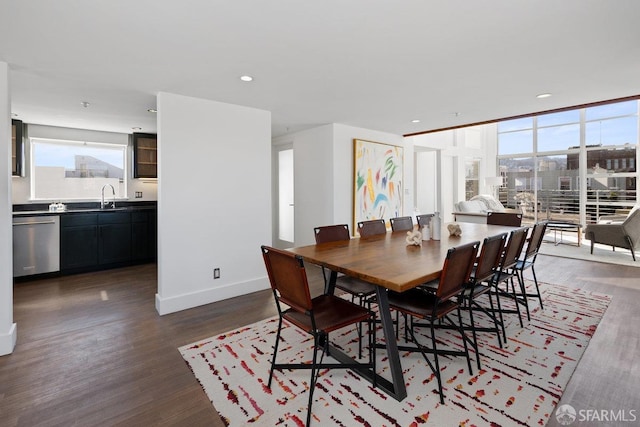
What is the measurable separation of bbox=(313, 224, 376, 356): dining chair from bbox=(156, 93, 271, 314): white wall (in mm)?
1256

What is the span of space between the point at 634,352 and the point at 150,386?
349 cm

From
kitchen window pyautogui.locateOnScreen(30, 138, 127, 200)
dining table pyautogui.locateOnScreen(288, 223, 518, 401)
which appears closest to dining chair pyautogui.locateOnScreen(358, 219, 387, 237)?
dining table pyautogui.locateOnScreen(288, 223, 518, 401)

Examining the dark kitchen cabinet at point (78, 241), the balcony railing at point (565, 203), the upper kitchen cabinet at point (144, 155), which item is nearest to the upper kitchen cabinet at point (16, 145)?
the dark kitchen cabinet at point (78, 241)

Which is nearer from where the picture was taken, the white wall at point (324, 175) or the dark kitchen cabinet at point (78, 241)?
the dark kitchen cabinet at point (78, 241)

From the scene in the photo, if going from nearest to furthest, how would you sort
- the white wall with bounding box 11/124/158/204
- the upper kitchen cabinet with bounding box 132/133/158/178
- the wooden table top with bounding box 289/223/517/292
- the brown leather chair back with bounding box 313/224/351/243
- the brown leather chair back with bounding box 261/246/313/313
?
1. the brown leather chair back with bounding box 261/246/313/313
2. the wooden table top with bounding box 289/223/517/292
3. the brown leather chair back with bounding box 313/224/351/243
4. the white wall with bounding box 11/124/158/204
5. the upper kitchen cabinet with bounding box 132/133/158/178

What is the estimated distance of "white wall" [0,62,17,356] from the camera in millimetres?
2398

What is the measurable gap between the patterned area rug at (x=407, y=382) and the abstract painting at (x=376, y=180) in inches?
105

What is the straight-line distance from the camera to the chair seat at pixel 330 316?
1785 millimetres

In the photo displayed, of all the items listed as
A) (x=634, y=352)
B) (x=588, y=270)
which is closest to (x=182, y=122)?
(x=634, y=352)

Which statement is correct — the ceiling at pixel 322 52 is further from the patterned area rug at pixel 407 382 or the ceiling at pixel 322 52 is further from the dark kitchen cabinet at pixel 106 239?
the patterned area rug at pixel 407 382

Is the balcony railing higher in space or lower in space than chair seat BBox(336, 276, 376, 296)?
higher

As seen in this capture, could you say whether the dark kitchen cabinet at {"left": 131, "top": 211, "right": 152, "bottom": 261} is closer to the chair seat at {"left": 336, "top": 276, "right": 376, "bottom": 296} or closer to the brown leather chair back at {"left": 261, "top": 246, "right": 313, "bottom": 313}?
the chair seat at {"left": 336, "top": 276, "right": 376, "bottom": 296}

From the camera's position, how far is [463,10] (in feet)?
5.78

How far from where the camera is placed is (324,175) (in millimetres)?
4863
